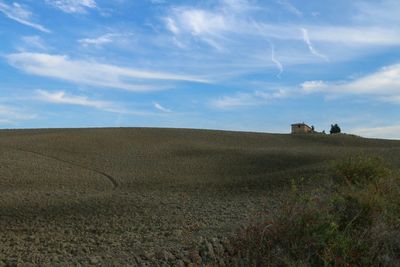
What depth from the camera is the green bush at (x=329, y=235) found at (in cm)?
677

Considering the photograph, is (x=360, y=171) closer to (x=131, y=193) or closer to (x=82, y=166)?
(x=131, y=193)

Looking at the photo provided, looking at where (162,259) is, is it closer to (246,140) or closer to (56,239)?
(56,239)

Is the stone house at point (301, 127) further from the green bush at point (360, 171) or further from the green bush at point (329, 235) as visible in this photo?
the green bush at point (329, 235)

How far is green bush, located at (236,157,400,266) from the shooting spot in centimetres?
677

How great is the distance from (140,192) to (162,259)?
607cm

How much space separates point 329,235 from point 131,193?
6.22m

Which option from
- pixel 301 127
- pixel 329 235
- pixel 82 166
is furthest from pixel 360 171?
pixel 301 127

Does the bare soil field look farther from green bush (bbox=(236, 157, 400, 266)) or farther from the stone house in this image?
the stone house

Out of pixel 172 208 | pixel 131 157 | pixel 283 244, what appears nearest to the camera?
pixel 283 244

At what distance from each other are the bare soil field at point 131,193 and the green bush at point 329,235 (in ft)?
2.13

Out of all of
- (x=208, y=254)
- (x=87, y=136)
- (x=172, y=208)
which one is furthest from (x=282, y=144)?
(x=208, y=254)

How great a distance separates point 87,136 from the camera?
23.8 m

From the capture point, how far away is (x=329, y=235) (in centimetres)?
695

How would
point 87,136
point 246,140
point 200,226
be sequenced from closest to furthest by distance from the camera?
point 200,226 → point 87,136 → point 246,140
